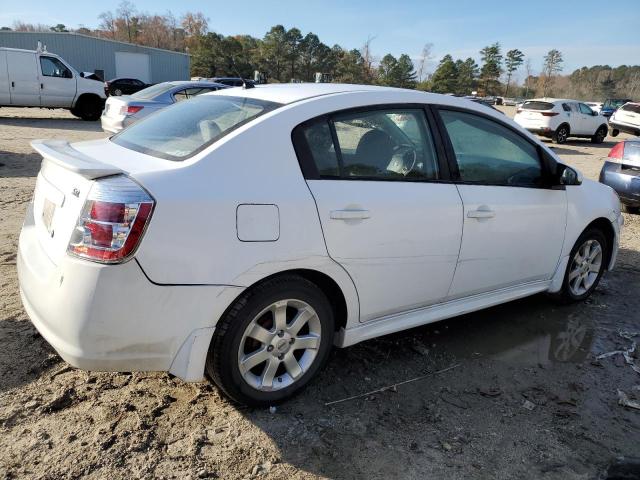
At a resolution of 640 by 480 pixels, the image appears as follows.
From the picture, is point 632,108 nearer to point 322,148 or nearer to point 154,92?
point 154,92

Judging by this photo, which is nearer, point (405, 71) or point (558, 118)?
point (558, 118)

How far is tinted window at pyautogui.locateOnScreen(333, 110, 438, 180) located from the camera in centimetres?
290

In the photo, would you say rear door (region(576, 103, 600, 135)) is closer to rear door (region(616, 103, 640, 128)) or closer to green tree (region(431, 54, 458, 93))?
rear door (region(616, 103, 640, 128))

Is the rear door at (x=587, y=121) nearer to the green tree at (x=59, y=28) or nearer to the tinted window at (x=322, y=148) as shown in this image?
the tinted window at (x=322, y=148)

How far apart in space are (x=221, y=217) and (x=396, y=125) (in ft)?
4.46

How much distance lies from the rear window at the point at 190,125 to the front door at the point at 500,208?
1295 millimetres

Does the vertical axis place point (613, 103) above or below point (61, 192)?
below

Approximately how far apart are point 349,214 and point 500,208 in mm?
1249

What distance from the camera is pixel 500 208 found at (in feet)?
11.3

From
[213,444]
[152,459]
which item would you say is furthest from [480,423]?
[152,459]

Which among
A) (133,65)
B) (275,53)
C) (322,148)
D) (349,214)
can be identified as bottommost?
(349,214)

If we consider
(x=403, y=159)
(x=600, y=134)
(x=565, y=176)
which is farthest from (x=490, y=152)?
(x=600, y=134)

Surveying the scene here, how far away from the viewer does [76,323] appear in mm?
2270

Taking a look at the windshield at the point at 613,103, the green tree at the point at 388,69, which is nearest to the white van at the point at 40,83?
the windshield at the point at 613,103
